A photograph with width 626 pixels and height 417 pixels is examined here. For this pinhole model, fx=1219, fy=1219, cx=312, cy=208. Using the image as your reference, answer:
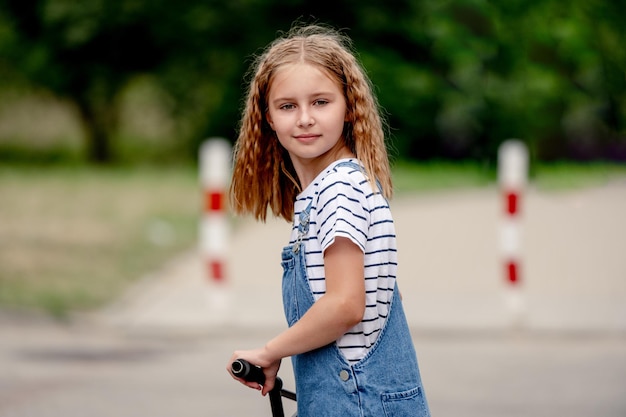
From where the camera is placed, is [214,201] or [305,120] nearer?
[305,120]

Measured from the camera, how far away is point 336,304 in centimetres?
225

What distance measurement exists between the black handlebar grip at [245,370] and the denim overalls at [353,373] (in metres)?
0.09

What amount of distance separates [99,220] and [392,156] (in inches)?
474

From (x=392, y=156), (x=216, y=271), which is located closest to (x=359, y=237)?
(x=392, y=156)

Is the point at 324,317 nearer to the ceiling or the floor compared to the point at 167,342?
nearer to the floor

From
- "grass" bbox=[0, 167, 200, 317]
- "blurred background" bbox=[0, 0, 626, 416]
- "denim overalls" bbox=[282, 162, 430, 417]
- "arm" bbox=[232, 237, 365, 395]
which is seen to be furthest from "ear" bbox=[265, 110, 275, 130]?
"grass" bbox=[0, 167, 200, 317]

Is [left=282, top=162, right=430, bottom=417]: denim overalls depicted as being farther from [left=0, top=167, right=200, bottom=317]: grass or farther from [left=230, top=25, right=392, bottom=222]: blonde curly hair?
A: [left=0, top=167, right=200, bottom=317]: grass

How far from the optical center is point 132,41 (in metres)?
32.3

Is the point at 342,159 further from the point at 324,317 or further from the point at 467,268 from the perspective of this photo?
the point at 467,268

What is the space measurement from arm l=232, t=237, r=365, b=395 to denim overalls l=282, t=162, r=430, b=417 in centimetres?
6

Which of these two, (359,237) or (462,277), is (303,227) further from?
(462,277)

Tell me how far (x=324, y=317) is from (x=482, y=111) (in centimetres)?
2730

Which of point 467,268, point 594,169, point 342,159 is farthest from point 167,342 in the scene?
point 594,169

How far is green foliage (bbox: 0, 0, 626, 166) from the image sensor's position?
94.1ft
